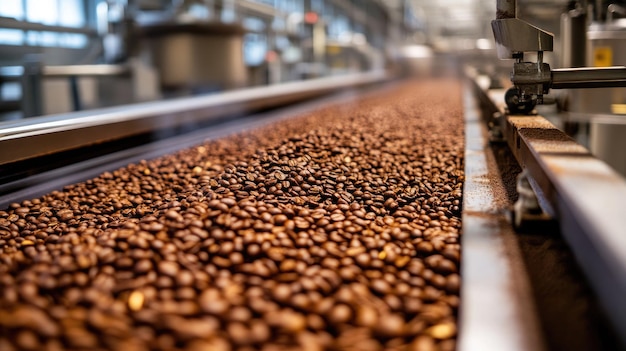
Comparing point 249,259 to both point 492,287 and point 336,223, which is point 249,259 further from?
point 492,287

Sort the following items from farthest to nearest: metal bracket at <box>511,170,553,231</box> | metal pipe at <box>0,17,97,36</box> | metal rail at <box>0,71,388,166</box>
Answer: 1. metal pipe at <box>0,17,97,36</box>
2. metal rail at <box>0,71,388,166</box>
3. metal bracket at <box>511,170,553,231</box>

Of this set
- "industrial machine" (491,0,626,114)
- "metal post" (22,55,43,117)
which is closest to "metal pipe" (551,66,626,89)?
"industrial machine" (491,0,626,114)

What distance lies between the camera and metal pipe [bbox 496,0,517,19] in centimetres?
154

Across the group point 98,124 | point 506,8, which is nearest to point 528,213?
point 506,8

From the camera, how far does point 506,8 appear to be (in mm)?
1546

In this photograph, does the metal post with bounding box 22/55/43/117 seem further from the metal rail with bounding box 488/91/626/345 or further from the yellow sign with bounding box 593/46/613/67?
the yellow sign with bounding box 593/46/613/67

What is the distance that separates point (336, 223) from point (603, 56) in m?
2.25

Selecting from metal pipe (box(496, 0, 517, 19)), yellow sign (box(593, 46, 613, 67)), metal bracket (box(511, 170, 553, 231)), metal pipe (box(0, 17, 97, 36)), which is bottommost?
metal bracket (box(511, 170, 553, 231))

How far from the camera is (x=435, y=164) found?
1.89 meters

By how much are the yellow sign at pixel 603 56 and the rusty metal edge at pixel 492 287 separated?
1877 mm

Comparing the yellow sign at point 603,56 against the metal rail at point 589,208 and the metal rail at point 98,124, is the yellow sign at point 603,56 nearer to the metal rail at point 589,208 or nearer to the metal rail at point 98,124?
the metal rail at point 589,208

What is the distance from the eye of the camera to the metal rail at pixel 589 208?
655mm

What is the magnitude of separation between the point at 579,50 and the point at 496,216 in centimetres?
206

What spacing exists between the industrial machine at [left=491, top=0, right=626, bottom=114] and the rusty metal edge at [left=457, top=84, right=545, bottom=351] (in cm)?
42
